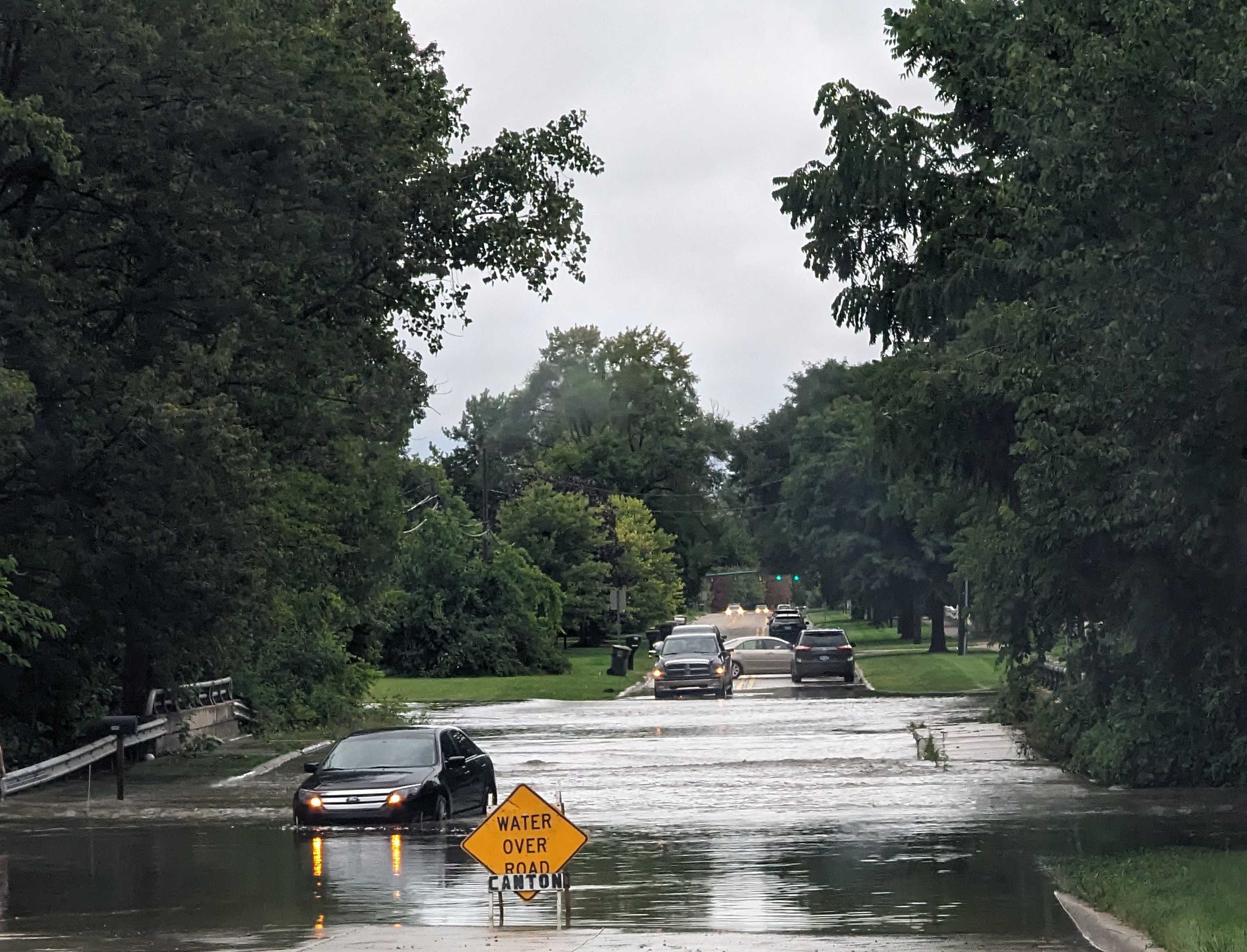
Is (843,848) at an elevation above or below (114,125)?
A: below

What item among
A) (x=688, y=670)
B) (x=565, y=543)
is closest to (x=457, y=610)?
(x=688, y=670)

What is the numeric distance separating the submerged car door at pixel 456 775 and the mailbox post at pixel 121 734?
5775mm

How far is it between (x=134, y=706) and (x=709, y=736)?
36.0 ft

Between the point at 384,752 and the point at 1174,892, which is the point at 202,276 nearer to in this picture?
the point at 384,752

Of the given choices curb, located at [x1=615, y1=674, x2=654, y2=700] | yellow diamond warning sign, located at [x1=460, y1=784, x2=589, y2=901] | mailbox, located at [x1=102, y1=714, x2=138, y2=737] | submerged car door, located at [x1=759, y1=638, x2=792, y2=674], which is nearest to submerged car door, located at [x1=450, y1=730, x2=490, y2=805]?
mailbox, located at [x1=102, y1=714, x2=138, y2=737]

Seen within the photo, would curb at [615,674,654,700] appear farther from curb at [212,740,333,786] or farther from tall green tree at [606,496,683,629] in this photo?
tall green tree at [606,496,683,629]

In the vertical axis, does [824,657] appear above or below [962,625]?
below

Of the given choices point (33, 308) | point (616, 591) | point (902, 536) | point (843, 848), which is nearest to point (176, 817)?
point (33, 308)

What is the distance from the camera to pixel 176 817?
23.2 meters

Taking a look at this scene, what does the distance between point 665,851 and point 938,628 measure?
56.5m

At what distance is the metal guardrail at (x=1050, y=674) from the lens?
3294 cm

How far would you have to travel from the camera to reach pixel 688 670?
1991 inches

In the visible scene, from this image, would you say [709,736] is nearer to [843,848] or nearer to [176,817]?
[176,817]

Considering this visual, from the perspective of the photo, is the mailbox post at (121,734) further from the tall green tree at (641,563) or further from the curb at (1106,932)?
the tall green tree at (641,563)
